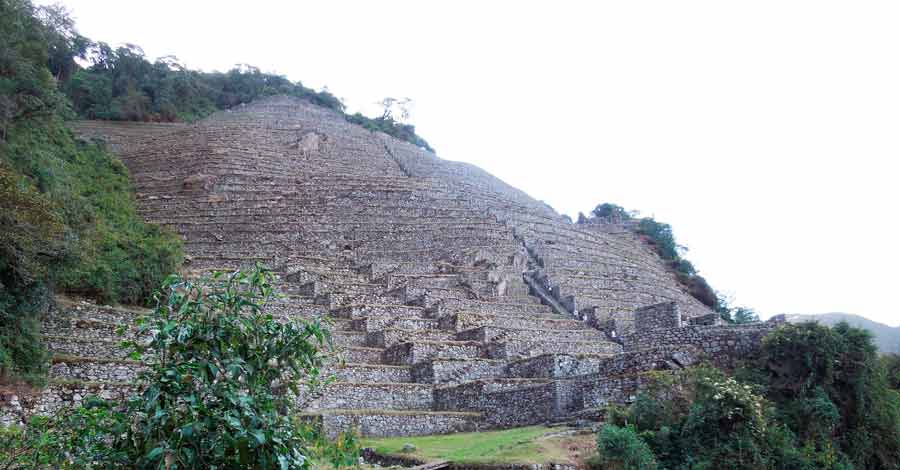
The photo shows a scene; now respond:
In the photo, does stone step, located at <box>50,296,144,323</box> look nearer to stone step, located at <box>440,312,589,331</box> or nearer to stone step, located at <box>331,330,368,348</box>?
stone step, located at <box>331,330,368,348</box>

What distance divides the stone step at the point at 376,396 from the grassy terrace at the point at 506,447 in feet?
7.89

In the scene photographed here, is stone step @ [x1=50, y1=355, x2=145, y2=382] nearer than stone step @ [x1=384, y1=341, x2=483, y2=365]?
Yes

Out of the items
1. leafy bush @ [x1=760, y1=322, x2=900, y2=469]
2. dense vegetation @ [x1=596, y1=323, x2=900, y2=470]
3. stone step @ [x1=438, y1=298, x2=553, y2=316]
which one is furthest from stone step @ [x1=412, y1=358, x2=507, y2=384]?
leafy bush @ [x1=760, y1=322, x2=900, y2=469]

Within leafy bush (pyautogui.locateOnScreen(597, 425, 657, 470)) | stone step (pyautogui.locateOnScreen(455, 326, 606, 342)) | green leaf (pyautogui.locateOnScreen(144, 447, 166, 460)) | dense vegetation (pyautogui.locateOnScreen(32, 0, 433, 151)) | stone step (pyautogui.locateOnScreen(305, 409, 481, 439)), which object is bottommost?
stone step (pyautogui.locateOnScreen(305, 409, 481, 439))

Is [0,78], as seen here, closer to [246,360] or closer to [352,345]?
[352,345]

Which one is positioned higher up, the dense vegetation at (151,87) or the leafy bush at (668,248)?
the dense vegetation at (151,87)

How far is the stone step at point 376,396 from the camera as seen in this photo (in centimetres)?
1702

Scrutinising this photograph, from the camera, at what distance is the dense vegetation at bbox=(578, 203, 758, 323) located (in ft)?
114

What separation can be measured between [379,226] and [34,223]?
20.6 meters

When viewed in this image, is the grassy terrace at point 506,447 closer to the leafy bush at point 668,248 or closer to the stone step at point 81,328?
the stone step at point 81,328

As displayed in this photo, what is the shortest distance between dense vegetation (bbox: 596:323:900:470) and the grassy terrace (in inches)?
26.6


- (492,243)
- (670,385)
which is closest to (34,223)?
(670,385)

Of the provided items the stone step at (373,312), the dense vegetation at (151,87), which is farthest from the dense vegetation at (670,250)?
the dense vegetation at (151,87)

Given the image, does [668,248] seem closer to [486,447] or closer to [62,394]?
[486,447]
